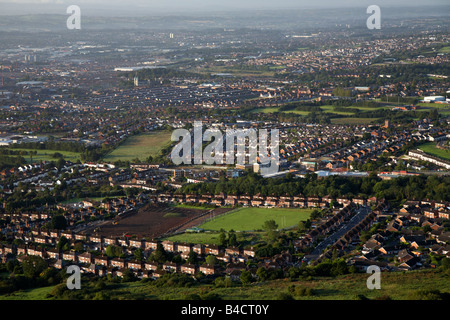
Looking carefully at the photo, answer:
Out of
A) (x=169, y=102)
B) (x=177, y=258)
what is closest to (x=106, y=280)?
(x=177, y=258)

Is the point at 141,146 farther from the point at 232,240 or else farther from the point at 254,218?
the point at 232,240

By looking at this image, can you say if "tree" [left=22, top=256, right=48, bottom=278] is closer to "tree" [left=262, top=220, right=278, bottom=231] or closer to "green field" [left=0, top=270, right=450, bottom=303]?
"green field" [left=0, top=270, right=450, bottom=303]

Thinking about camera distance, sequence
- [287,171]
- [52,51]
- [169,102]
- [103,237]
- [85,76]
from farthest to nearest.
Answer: [52,51], [85,76], [169,102], [287,171], [103,237]

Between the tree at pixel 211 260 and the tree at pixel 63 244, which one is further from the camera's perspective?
the tree at pixel 63 244

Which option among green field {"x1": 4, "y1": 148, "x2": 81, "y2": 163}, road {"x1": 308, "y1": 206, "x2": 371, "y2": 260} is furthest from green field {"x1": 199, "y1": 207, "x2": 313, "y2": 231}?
green field {"x1": 4, "y1": 148, "x2": 81, "y2": 163}

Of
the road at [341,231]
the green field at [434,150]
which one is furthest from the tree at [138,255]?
the green field at [434,150]

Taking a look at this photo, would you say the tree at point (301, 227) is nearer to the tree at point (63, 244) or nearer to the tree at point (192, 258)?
the tree at point (192, 258)

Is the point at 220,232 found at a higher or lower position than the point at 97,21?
lower
